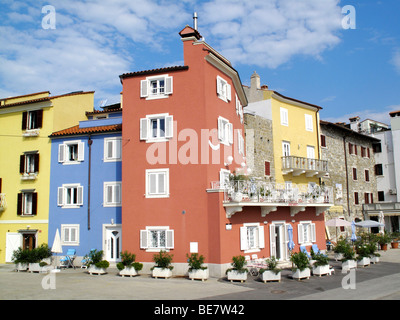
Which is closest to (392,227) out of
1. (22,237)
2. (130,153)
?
(130,153)

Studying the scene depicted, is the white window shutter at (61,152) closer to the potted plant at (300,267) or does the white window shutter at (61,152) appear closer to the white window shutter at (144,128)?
the white window shutter at (144,128)

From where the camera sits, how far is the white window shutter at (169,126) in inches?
888

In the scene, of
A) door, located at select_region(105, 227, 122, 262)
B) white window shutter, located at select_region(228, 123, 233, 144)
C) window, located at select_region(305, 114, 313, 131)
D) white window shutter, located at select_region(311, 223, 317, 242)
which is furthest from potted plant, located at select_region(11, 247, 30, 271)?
window, located at select_region(305, 114, 313, 131)

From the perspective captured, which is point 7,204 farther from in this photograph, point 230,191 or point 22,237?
point 230,191

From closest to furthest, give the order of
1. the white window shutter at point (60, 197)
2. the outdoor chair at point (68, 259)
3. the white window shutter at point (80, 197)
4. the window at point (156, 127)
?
the window at point (156, 127) → the outdoor chair at point (68, 259) → the white window shutter at point (80, 197) → the white window shutter at point (60, 197)

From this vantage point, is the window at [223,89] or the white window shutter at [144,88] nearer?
the white window shutter at [144,88]

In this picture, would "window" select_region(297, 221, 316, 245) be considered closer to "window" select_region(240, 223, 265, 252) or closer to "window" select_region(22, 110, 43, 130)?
"window" select_region(240, 223, 265, 252)

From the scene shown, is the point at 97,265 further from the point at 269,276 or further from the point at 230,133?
the point at 230,133

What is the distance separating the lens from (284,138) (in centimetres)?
3319

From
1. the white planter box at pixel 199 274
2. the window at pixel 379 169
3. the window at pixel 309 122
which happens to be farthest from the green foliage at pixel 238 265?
the window at pixel 379 169

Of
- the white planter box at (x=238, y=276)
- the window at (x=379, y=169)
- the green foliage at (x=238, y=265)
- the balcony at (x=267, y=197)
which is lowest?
the white planter box at (x=238, y=276)

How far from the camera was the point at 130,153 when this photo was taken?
2341 cm

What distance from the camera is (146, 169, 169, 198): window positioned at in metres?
22.4

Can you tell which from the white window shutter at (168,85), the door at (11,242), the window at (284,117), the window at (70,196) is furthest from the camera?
the window at (284,117)
